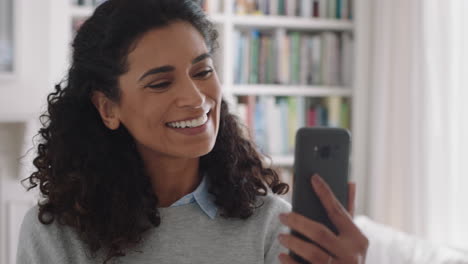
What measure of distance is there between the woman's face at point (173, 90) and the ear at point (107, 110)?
72 millimetres

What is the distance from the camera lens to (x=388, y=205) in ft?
8.83

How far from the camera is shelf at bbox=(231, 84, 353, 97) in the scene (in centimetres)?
291

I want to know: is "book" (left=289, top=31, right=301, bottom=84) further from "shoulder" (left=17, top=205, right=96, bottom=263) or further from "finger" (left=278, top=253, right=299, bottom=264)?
"finger" (left=278, top=253, right=299, bottom=264)

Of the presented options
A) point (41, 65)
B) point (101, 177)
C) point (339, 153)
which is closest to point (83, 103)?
point (101, 177)

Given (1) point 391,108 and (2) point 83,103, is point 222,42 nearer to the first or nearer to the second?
(1) point 391,108

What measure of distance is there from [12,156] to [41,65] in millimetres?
430

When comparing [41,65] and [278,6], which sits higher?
[278,6]

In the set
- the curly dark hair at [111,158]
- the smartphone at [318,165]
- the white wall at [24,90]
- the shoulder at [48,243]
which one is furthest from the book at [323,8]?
the smartphone at [318,165]

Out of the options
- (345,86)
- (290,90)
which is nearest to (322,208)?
(290,90)

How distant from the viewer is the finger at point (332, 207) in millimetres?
927

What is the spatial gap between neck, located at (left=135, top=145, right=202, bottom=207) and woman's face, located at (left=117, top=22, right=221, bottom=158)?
8 centimetres

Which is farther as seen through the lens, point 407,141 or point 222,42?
point 222,42

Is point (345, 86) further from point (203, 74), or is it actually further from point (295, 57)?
point (203, 74)

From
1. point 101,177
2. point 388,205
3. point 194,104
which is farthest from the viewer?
point 388,205
